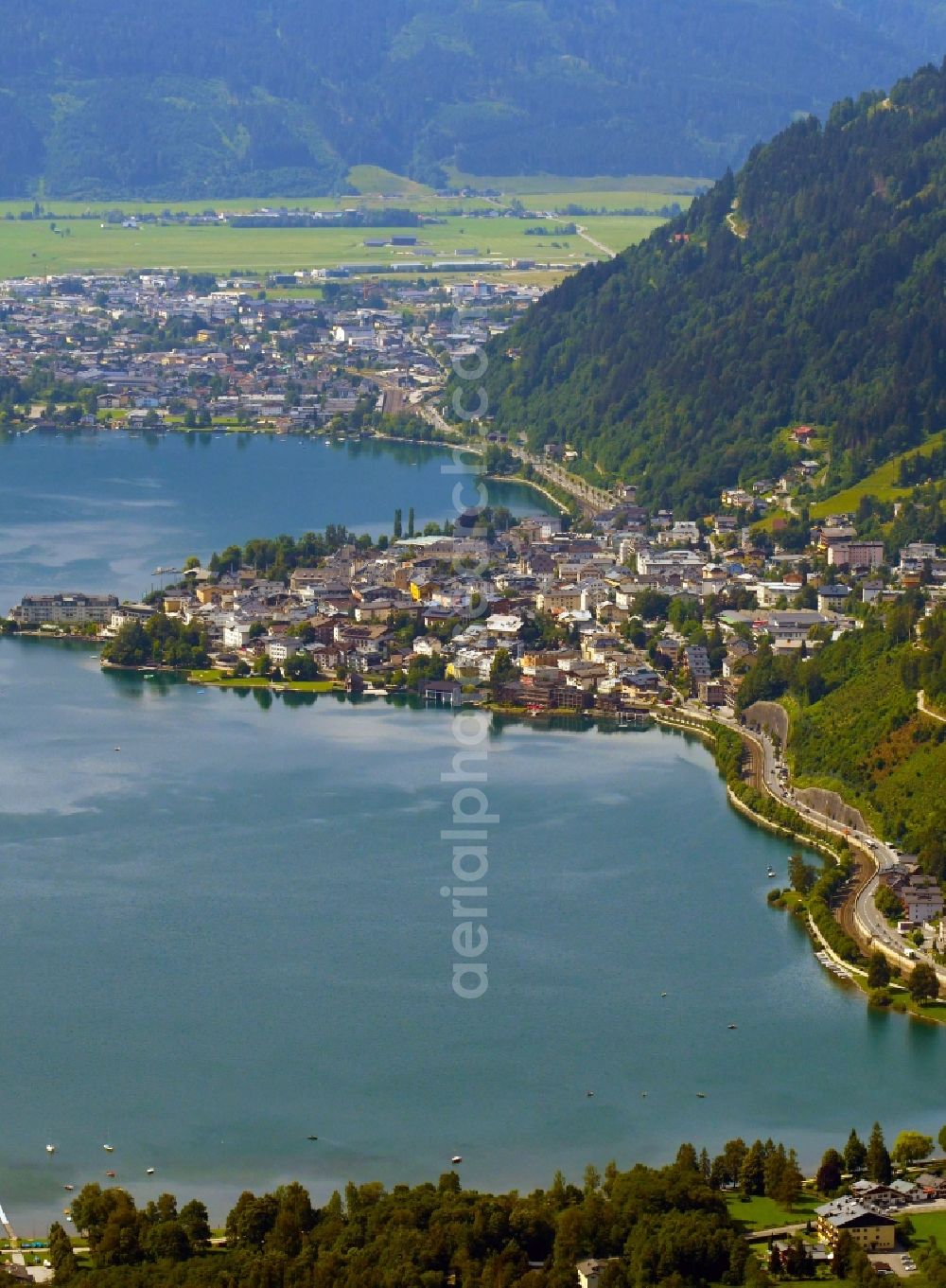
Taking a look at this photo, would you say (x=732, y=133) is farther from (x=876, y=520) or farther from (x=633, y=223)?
(x=876, y=520)

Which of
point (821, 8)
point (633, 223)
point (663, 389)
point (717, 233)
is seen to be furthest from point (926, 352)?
point (821, 8)

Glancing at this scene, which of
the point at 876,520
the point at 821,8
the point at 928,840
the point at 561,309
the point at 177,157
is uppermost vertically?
the point at 821,8

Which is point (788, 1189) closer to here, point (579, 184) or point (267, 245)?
point (267, 245)

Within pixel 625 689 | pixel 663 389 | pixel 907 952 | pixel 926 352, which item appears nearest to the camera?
pixel 907 952

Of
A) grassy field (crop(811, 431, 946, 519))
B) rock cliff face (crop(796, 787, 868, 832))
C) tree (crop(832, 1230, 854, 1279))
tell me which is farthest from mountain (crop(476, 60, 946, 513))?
tree (crop(832, 1230, 854, 1279))

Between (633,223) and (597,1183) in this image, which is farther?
(633,223)

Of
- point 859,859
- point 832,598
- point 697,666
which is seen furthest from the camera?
point 832,598

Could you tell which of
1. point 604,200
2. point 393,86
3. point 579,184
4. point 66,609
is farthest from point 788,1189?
point 393,86

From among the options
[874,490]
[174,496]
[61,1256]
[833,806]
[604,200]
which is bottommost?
[61,1256]
